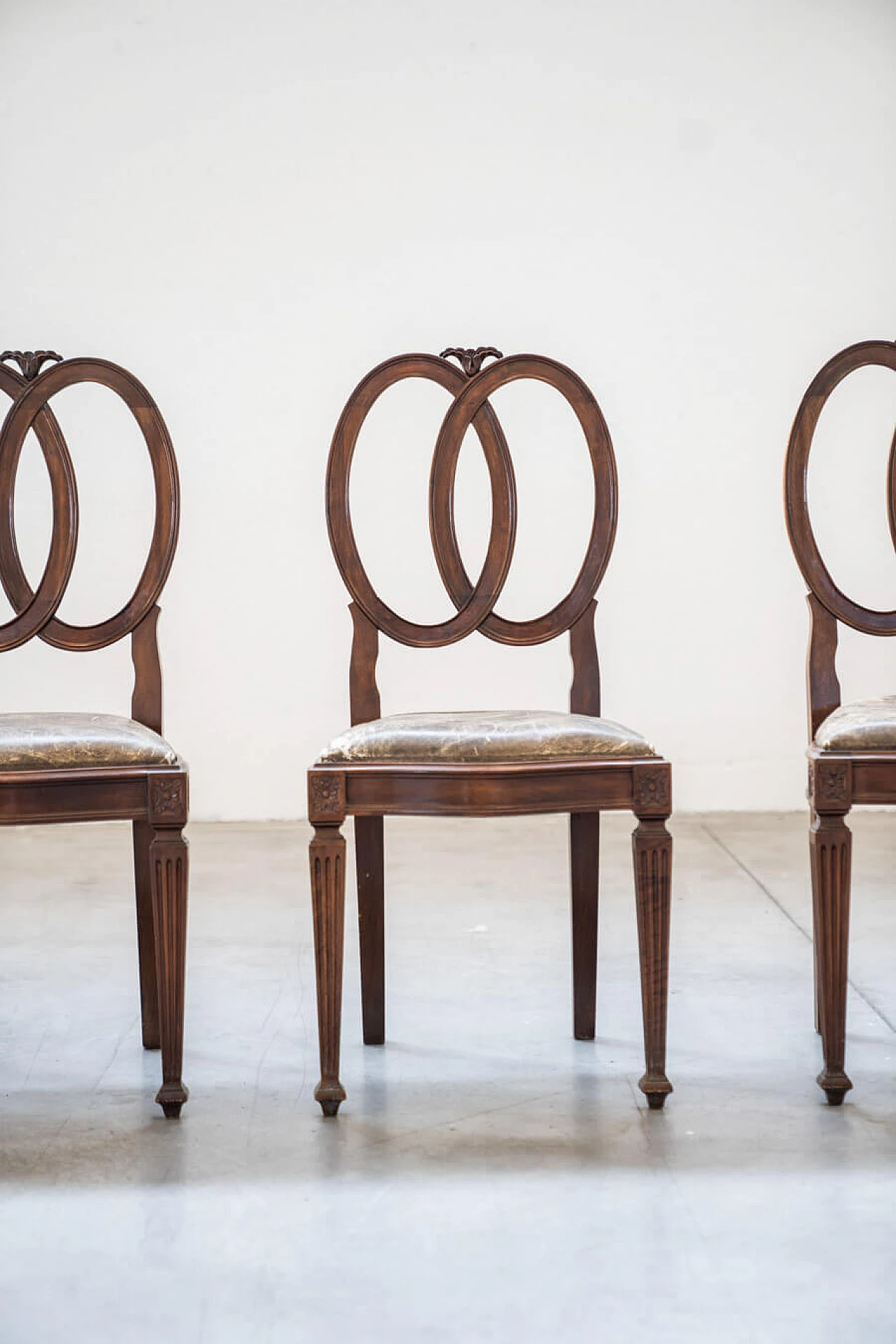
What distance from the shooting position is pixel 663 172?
14.6 ft

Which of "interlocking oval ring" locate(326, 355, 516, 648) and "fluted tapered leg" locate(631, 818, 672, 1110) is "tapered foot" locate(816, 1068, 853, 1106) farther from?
"interlocking oval ring" locate(326, 355, 516, 648)

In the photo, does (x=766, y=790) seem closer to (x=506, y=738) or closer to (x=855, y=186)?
(x=855, y=186)

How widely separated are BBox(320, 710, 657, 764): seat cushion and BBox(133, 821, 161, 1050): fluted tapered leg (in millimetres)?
394

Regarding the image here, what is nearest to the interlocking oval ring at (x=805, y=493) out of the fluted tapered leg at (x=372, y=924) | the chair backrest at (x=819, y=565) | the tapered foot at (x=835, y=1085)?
the chair backrest at (x=819, y=565)

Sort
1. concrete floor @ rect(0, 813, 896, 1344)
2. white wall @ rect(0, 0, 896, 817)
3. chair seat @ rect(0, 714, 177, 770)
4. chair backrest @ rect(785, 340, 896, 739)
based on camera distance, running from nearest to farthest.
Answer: concrete floor @ rect(0, 813, 896, 1344) < chair seat @ rect(0, 714, 177, 770) < chair backrest @ rect(785, 340, 896, 739) < white wall @ rect(0, 0, 896, 817)

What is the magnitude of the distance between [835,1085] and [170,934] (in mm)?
893

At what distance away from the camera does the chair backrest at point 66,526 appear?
81.7 inches

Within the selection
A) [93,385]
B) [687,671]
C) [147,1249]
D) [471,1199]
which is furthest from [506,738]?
[93,385]

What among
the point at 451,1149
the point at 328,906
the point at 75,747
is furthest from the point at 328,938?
the point at 75,747

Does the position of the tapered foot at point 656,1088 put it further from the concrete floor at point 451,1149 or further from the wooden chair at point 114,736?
the wooden chair at point 114,736

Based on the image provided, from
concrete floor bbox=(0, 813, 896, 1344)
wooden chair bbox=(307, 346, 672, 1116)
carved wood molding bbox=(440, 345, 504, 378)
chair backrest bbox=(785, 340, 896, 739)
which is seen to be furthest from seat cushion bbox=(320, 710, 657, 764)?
carved wood molding bbox=(440, 345, 504, 378)

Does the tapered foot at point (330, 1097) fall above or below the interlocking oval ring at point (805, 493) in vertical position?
below

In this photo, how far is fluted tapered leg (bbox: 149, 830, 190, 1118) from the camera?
1816 millimetres

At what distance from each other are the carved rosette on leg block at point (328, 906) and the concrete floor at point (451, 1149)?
8 cm
